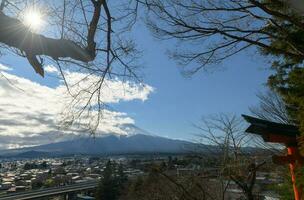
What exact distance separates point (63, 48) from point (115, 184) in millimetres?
42467

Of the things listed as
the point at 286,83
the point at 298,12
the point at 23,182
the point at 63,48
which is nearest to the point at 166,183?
the point at 286,83

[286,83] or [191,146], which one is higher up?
[286,83]

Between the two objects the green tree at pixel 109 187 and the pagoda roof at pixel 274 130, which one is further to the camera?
the green tree at pixel 109 187

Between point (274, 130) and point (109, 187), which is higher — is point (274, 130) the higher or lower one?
the higher one

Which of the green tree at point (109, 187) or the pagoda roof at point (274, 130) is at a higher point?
the pagoda roof at point (274, 130)

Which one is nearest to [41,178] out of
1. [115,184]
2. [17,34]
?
[115,184]

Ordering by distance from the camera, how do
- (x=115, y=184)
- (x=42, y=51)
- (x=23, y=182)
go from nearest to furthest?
(x=42, y=51), (x=115, y=184), (x=23, y=182)

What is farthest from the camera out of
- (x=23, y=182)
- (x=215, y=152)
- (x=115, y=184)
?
(x=23, y=182)

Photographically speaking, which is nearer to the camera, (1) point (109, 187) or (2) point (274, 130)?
(2) point (274, 130)

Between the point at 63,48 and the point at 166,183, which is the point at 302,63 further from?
the point at 166,183

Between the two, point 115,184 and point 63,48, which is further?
point 115,184

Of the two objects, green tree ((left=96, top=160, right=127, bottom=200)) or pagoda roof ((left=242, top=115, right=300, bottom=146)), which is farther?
green tree ((left=96, top=160, right=127, bottom=200))

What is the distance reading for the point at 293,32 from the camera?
26.1 feet

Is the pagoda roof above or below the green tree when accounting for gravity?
above
